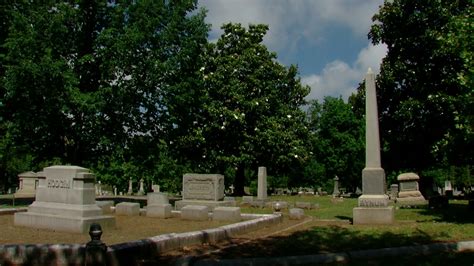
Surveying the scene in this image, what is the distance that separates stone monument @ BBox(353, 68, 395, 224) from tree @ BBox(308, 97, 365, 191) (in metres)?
39.0

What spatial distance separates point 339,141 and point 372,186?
41354 mm

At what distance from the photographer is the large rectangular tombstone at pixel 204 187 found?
2386 cm

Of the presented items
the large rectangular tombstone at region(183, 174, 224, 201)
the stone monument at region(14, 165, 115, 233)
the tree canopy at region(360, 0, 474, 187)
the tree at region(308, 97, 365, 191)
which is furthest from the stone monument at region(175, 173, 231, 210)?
the tree at region(308, 97, 365, 191)

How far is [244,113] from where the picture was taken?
3512cm

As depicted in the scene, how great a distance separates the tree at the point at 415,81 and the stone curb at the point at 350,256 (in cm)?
1517

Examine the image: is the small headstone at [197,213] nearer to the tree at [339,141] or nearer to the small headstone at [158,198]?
the small headstone at [158,198]

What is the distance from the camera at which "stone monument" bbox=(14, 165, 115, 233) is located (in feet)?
44.3

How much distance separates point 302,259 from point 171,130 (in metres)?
20.6

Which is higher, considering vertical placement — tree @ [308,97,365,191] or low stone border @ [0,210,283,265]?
tree @ [308,97,365,191]

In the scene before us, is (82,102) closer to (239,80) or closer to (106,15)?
(106,15)

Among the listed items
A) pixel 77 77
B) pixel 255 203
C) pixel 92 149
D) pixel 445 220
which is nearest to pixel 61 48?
pixel 77 77

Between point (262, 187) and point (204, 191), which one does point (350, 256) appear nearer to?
point (204, 191)

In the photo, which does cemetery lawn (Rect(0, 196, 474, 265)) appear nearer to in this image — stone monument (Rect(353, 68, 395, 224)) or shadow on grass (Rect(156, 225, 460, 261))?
shadow on grass (Rect(156, 225, 460, 261))

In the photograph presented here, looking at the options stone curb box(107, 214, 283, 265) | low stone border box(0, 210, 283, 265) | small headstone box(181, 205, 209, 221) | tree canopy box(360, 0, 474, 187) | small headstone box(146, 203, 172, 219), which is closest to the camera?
low stone border box(0, 210, 283, 265)
